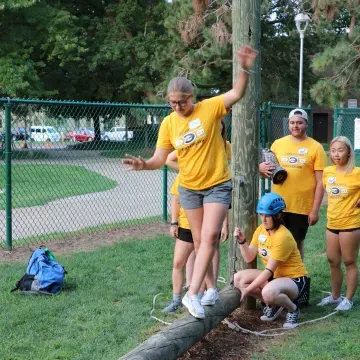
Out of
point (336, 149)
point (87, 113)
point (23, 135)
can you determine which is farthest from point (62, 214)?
point (336, 149)

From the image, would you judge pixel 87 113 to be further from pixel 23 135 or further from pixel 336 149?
pixel 336 149

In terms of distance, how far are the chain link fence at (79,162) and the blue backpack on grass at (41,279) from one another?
9.69ft

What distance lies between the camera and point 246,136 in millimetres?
5273

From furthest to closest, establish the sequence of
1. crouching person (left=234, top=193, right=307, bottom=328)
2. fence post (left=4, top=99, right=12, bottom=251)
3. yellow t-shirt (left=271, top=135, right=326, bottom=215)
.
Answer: fence post (left=4, top=99, right=12, bottom=251) < yellow t-shirt (left=271, top=135, right=326, bottom=215) < crouching person (left=234, top=193, right=307, bottom=328)

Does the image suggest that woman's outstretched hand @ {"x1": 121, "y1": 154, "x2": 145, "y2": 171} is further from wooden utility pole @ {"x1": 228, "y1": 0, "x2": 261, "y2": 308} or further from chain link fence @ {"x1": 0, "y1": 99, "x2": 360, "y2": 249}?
chain link fence @ {"x1": 0, "y1": 99, "x2": 360, "y2": 249}

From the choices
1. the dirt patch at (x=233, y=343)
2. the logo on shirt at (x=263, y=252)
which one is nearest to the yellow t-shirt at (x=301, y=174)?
the logo on shirt at (x=263, y=252)

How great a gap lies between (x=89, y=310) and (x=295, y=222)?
2.12m

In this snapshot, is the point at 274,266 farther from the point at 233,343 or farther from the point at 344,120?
the point at 344,120

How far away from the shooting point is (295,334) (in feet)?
16.1

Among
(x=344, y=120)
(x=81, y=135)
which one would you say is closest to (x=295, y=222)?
(x=81, y=135)

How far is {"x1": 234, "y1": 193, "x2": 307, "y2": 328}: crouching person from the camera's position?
4918mm

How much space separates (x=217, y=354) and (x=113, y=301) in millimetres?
1505

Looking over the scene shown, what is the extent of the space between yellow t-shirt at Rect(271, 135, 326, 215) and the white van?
6.75 metres

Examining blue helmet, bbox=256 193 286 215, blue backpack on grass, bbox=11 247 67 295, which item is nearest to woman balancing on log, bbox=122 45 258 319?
blue helmet, bbox=256 193 286 215
